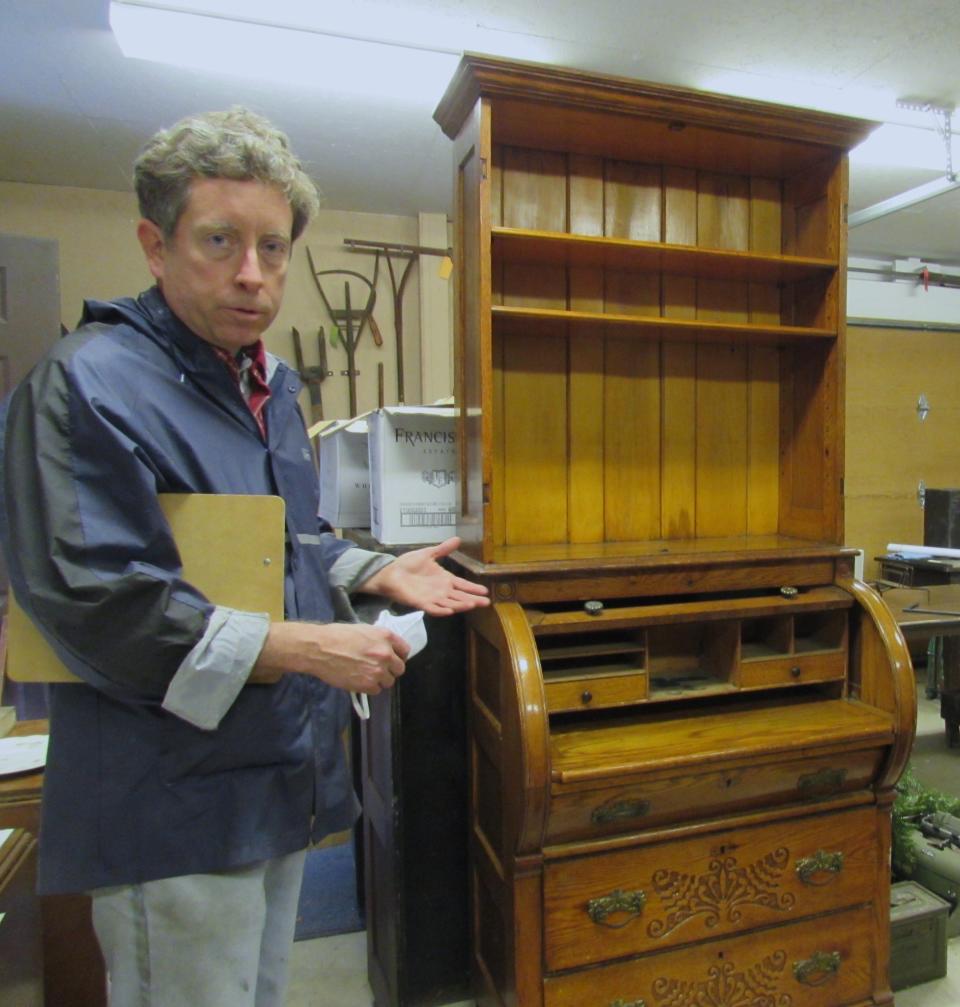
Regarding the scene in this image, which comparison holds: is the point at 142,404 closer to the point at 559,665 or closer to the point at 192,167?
the point at 192,167

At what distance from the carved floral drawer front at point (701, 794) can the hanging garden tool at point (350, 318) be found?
2732 mm

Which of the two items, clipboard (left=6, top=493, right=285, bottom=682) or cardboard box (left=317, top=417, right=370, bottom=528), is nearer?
clipboard (left=6, top=493, right=285, bottom=682)

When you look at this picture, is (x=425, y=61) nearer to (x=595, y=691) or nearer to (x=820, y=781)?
(x=595, y=691)

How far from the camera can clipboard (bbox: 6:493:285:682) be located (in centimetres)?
87

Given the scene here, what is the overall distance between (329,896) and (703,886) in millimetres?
1330

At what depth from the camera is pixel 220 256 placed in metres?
0.93

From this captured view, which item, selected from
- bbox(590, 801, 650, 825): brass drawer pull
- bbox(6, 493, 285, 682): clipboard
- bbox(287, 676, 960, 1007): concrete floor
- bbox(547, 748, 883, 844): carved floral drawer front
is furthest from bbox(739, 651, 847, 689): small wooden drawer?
bbox(6, 493, 285, 682): clipboard

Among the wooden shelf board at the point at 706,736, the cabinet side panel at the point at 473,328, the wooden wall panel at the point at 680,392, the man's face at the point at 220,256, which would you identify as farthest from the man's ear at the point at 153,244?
the wooden wall panel at the point at 680,392

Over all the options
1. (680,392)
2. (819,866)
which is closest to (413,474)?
(680,392)

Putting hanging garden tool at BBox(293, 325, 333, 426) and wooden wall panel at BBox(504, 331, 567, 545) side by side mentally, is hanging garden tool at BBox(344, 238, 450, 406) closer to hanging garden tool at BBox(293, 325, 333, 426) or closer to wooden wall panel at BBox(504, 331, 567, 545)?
hanging garden tool at BBox(293, 325, 333, 426)

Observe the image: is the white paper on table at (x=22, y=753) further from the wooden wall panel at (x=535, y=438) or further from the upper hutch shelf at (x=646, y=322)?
the wooden wall panel at (x=535, y=438)

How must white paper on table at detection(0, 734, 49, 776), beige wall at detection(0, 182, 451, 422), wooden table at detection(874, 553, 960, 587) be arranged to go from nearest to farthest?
white paper on table at detection(0, 734, 49, 776), beige wall at detection(0, 182, 451, 422), wooden table at detection(874, 553, 960, 587)

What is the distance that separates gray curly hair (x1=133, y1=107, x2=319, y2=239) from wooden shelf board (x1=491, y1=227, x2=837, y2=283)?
684 mm

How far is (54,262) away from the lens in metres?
2.64
